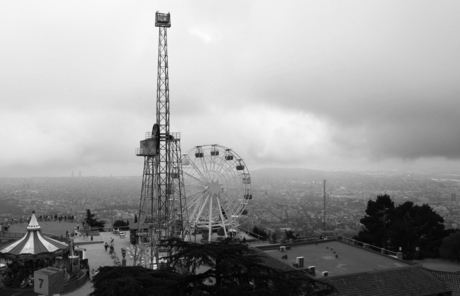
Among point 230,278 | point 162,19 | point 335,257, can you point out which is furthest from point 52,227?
point 230,278

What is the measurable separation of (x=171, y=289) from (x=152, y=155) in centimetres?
1756

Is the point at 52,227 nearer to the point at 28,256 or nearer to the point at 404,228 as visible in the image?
the point at 28,256

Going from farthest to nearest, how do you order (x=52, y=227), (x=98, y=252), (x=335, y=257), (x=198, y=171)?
(x=52, y=227) → (x=198, y=171) → (x=98, y=252) → (x=335, y=257)

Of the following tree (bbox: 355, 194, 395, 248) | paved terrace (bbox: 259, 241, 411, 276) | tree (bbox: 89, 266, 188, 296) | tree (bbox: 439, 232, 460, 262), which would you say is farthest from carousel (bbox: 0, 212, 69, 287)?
tree (bbox: 439, 232, 460, 262)

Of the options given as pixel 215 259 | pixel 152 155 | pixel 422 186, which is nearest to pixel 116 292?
pixel 215 259

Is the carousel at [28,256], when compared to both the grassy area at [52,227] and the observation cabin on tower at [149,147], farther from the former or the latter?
the grassy area at [52,227]

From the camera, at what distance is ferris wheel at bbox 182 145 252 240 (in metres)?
36.9

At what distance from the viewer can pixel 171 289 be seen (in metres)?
9.12

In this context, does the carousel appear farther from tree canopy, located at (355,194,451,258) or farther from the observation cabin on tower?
tree canopy, located at (355,194,451,258)

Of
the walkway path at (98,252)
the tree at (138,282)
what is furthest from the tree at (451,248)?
the tree at (138,282)

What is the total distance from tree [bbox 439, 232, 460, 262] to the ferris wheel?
54.4ft

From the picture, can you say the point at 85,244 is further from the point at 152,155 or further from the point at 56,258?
the point at 152,155

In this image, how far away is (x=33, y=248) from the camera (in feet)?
73.7

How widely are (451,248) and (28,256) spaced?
85.6 feet
